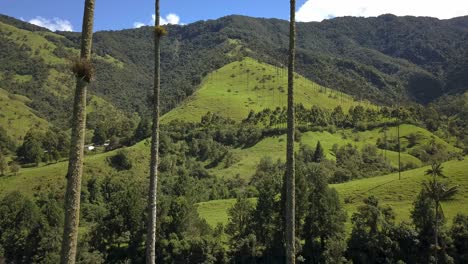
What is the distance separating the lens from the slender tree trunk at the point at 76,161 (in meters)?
13.0

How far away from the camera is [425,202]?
8206cm

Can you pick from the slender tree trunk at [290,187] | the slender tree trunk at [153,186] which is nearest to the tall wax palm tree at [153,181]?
the slender tree trunk at [153,186]

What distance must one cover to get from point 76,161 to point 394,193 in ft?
395

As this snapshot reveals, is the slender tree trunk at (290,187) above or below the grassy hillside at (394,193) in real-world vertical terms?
above

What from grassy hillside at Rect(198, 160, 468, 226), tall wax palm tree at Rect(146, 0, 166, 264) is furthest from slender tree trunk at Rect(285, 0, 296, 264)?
grassy hillside at Rect(198, 160, 468, 226)

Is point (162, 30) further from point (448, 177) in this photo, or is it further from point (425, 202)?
point (448, 177)

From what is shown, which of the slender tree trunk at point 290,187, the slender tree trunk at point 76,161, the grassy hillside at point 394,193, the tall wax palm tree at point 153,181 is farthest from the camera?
the grassy hillside at point 394,193

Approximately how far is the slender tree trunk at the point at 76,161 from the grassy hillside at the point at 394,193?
333 ft

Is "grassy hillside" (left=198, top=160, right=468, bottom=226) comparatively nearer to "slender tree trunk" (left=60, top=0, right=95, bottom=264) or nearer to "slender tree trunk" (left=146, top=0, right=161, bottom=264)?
"slender tree trunk" (left=146, top=0, right=161, bottom=264)

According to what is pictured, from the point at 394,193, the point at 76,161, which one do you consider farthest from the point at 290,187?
the point at 394,193

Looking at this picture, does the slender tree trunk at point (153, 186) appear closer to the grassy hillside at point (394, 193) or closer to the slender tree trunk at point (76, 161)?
the slender tree trunk at point (76, 161)

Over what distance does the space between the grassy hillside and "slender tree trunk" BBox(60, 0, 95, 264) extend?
10162cm

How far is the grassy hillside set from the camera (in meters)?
110

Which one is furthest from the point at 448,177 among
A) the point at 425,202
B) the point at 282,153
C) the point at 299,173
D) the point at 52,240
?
the point at 52,240
